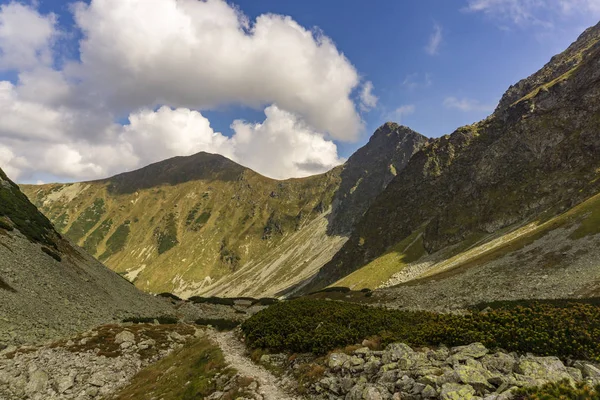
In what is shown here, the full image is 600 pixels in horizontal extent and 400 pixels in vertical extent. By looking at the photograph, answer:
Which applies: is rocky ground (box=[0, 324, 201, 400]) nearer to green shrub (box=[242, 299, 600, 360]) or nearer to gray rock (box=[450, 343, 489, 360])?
green shrub (box=[242, 299, 600, 360])

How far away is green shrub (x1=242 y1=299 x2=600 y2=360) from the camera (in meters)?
16.0

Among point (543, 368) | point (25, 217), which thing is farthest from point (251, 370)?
point (25, 217)

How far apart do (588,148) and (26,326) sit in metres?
153

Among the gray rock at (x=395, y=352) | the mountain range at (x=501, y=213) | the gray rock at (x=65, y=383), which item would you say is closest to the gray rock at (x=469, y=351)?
the gray rock at (x=395, y=352)

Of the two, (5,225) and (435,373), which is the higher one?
(5,225)

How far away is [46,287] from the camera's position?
136 ft

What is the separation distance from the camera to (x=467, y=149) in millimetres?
170250

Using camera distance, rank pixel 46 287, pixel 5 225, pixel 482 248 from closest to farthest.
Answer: pixel 46 287, pixel 5 225, pixel 482 248

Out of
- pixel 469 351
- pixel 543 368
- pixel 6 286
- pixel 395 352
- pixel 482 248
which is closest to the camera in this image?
pixel 543 368

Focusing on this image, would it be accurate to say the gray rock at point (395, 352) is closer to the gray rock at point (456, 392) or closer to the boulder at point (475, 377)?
the boulder at point (475, 377)

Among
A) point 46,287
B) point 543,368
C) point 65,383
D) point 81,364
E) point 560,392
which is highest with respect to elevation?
point 46,287

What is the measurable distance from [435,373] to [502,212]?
126124mm

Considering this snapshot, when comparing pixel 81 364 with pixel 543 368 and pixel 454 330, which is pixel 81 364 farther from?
pixel 543 368

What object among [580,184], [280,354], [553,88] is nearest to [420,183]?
[553,88]
